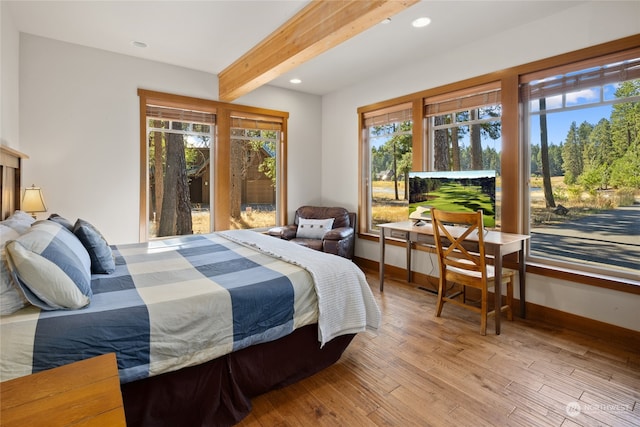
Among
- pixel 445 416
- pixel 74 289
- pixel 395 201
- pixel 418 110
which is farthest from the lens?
pixel 395 201

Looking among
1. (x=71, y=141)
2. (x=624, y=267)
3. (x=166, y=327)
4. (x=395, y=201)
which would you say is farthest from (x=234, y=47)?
(x=624, y=267)

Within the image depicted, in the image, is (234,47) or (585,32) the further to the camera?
(234,47)

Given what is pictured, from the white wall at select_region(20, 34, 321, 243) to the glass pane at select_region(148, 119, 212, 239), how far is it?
295 mm

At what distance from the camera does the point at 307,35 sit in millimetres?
2713

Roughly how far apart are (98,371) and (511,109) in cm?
365

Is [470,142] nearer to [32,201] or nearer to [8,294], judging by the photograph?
[8,294]

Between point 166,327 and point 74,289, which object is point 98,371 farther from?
point 74,289

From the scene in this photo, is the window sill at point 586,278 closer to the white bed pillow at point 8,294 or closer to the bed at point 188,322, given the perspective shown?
the bed at point 188,322

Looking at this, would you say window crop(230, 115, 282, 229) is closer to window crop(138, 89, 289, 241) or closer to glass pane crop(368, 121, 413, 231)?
window crop(138, 89, 289, 241)

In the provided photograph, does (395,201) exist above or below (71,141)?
below

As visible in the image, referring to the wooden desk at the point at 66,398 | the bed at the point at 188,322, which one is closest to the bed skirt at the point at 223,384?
the bed at the point at 188,322

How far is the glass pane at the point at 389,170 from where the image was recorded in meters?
4.39

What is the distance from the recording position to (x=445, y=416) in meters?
1.72

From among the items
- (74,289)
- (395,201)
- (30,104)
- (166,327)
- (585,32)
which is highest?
(585,32)
